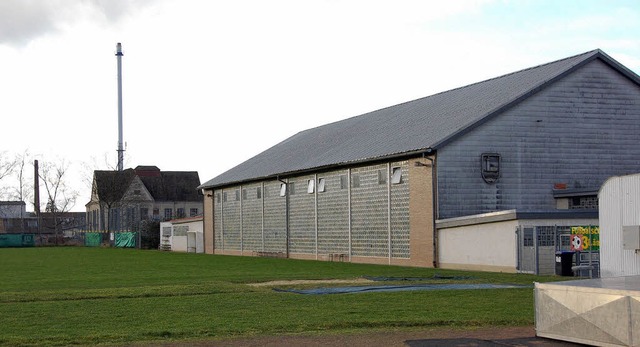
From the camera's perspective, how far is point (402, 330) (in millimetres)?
15969

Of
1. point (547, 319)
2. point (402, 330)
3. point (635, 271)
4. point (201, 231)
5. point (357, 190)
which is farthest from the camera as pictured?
point (201, 231)

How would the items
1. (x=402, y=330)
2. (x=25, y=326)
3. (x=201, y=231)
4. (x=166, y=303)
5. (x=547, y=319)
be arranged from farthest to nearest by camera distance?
(x=201, y=231)
(x=166, y=303)
(x=25, y=326)
(x=402, y=330)
(x=547, y=319)

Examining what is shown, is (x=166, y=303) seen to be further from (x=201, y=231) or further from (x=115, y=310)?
(x=201, y=231)

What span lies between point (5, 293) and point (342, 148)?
27923mm

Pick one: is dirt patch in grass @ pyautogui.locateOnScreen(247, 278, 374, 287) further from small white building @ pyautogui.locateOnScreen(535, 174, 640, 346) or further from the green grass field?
small white building @ pyautogui.locateOnScreen(535, 174, 640, 346)

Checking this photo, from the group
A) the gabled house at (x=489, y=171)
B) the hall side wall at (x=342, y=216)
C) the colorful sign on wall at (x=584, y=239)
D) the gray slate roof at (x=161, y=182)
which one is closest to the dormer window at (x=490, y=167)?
the gabled house at (x=489, y=171)

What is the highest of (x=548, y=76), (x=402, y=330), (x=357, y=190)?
(x=548, y=76)

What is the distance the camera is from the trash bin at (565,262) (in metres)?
30.6

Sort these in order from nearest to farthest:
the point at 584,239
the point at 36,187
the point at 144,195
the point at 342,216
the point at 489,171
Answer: the point at 584,239, the point at 489,171, the point at 342,216, the point at 144,195, the point at 36,187

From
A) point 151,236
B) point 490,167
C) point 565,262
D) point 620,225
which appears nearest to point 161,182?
point 151,236

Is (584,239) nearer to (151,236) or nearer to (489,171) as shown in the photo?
(489,171)

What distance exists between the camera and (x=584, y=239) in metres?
32.0

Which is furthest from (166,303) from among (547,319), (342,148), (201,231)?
(201,231)

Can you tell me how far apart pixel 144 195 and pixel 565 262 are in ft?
319
